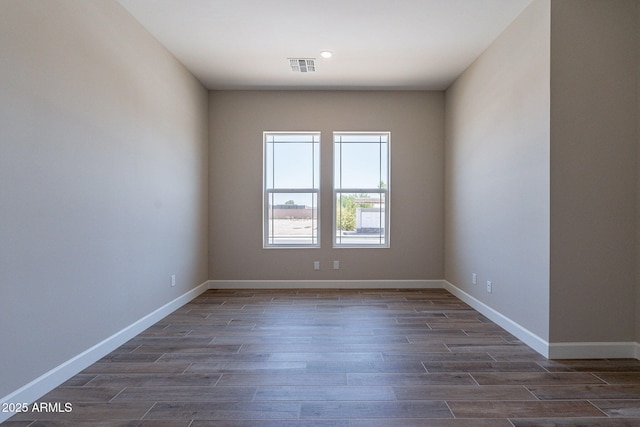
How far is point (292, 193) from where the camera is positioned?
207 inches

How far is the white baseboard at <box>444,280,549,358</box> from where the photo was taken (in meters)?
2.81

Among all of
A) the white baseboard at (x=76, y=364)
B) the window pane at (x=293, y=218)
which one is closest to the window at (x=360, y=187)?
the window pane at (x=293, y=218)

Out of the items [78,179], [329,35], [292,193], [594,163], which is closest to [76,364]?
[78,179]

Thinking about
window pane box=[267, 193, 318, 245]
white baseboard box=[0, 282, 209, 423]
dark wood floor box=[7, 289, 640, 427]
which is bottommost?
dark wood floor box=[7, 289, 640, 427]

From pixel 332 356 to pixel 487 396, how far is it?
1.09m

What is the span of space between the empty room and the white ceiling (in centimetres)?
3

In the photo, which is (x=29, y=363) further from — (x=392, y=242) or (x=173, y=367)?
(x=392, y=242)

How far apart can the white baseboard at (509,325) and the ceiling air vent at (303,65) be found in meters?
3.33

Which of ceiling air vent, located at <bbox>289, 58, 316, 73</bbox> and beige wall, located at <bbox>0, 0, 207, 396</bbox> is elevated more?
ceiling air vent, located at <bbox>289, 58, 316, 73</bbox>

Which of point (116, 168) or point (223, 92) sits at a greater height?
point (223, 92)

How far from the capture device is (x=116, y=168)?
293cm

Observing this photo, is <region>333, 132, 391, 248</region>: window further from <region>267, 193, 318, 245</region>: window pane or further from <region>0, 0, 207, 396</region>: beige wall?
<region>0, 0, 207, 396</region>: beige wall

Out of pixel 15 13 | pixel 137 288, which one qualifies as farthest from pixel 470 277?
pixel 15 13

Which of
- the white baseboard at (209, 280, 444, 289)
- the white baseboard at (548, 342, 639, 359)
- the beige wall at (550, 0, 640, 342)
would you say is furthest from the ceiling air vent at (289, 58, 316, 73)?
the white baseboard at (548, 342, 639, 359)
